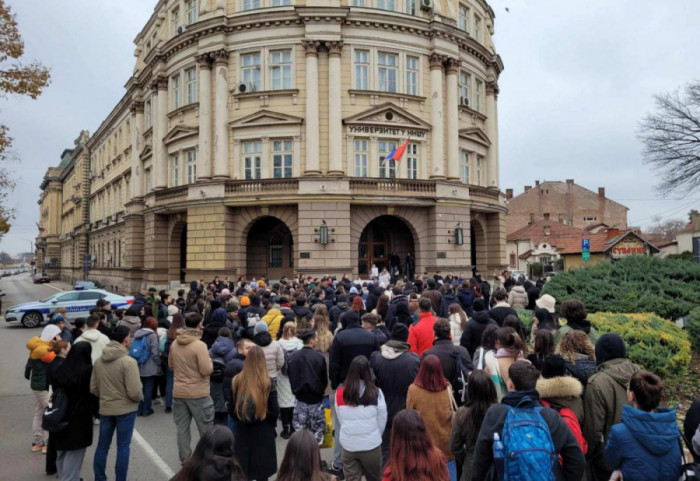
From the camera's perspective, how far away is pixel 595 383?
446 cm

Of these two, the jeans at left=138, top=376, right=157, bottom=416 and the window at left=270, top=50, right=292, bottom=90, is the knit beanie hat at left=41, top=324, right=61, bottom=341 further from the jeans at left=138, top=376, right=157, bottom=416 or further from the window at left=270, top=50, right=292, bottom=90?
the window at left=270, top=50, right=292, bottom=90

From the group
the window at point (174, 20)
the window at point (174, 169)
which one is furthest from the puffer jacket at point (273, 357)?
the window at point (174, 20)

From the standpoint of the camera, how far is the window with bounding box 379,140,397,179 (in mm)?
25781

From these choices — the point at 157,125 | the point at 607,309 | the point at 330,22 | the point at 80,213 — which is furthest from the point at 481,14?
the point at 80,213

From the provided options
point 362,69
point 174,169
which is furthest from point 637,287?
point 174,169

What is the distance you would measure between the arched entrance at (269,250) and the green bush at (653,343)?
20.4 m

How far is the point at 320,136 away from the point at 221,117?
583cm

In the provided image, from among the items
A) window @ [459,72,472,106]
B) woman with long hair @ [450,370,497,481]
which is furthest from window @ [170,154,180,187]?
woman with long hair @ [450,370,497,481]

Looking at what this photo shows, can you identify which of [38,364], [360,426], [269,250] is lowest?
[360,426]

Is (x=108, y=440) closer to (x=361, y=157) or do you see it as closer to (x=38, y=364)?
(x=38, y=364)

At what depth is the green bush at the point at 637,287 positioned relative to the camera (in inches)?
415

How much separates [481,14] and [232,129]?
63.7ft

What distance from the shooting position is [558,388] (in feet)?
13.5

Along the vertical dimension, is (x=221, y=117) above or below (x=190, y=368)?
above
